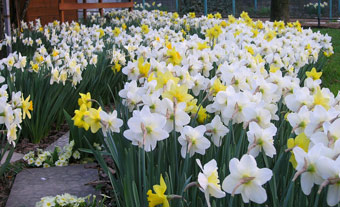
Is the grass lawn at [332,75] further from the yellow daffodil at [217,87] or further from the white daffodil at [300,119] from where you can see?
the white daffodil at [300,119]

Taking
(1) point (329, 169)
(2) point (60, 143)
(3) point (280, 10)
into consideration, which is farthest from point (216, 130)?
(3) point (280, 10)

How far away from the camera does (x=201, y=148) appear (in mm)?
1426

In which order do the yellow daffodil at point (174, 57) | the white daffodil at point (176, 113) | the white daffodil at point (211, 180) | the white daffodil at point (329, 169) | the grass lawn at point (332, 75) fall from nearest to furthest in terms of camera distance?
the white daffodil at point (329, 169) < the white daffodil at point (211, 180) < the white daffodil at point (176, 113) < the yellow daffodil at point (174, 57) < the grass lawn at point (332, 75)

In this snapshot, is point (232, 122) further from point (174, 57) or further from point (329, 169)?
point (174, 57)

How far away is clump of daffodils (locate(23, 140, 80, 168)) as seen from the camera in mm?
2514

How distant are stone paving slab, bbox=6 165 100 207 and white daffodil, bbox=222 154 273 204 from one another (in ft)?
3.58

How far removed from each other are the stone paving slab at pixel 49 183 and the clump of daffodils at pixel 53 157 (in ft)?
0.29

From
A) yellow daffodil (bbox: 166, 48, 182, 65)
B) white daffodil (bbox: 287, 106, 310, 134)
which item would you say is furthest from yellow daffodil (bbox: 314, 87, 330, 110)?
yellow daffodil (bbox: 166, 48, 182, 65)

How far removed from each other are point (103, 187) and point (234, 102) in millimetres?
919

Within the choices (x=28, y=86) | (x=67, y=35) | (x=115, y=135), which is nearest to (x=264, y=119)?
(x=115, y=135)

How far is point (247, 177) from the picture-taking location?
42.6 inches

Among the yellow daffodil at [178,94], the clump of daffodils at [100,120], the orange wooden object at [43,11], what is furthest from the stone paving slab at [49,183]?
the orange wooden object at [43,11]

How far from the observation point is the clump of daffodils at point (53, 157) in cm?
251

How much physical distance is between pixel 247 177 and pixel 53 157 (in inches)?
67.6
